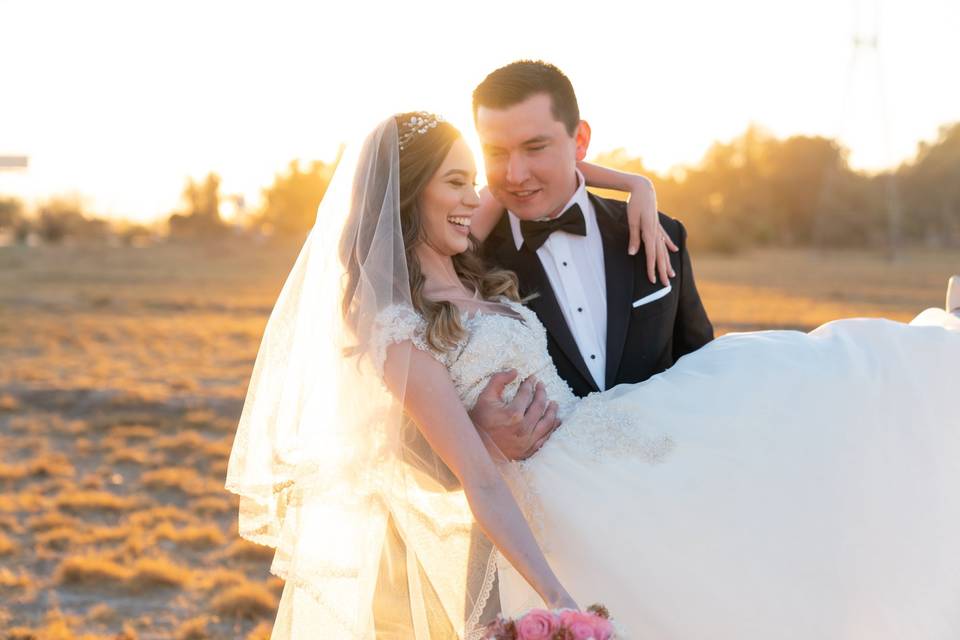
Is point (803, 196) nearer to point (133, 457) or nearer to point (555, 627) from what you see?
point (133, 457)

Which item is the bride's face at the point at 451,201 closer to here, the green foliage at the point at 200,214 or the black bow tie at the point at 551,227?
the black bow tie at the point at 551,227

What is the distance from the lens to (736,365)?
124 inches

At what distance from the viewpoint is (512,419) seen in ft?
9.55

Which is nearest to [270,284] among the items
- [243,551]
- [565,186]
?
[243,551]

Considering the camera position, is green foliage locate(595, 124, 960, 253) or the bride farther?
green foliage locate(595, 124, 960, 253)

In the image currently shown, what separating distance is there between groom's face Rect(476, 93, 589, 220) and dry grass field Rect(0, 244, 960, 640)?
3.03 m

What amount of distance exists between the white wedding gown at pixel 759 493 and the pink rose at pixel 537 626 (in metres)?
0.67

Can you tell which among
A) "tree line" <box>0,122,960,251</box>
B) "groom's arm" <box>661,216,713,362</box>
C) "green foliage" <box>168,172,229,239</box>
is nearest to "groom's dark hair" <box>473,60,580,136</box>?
"groom's arm" <box>661,216,713,362</box>

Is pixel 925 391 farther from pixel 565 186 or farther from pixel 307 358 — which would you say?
pixel 307 358

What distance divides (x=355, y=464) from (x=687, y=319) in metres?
1.60

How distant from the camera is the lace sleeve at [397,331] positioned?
9.12 feet

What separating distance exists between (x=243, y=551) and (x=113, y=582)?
89cm

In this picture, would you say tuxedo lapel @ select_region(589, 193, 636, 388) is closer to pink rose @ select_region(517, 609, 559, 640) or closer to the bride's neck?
the bride's neck

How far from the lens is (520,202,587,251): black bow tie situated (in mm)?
3588
